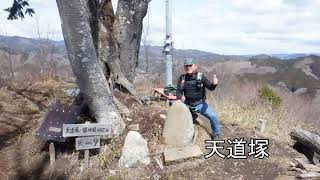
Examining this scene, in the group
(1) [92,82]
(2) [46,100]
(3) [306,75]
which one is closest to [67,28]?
(1) [92,82]

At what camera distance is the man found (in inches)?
298

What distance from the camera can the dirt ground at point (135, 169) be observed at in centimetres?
712

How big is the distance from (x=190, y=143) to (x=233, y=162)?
731 mm

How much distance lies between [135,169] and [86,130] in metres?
0.94

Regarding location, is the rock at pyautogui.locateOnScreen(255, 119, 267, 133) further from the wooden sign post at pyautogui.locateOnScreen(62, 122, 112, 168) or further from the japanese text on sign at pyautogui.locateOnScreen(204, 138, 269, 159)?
the wooden sign post at pyautogui.locateOnScreen(62, 122, 112, 168)

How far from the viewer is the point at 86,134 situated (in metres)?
7.20

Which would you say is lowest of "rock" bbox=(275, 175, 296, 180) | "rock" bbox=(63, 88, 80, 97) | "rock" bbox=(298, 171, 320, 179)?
"rock" bbox=(275, 175, 296, 180)

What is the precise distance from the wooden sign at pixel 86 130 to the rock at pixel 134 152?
37 cm

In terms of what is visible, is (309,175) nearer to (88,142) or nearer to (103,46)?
(88,142)

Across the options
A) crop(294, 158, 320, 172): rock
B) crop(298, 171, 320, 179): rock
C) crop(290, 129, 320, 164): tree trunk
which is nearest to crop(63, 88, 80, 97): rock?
crop(290, 129, 320, 164): tree trunk

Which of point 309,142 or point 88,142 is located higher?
point 88,142

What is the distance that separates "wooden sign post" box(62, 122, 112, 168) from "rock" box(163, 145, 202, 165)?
3.41 feet

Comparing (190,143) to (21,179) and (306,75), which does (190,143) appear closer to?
(21,179)

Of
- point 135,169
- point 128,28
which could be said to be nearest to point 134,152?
point 135,169
